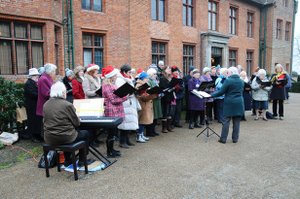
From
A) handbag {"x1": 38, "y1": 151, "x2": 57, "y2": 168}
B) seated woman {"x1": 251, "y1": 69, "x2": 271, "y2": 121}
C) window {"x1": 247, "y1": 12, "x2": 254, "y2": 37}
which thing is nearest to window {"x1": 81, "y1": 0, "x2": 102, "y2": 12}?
seated woman {"x1": 251, "y1": 69, "x2": 271, "y2": 121}

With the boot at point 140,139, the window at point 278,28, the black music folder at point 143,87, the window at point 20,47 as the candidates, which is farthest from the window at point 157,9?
the window at point 278,28

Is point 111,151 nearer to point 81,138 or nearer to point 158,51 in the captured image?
point 81,138

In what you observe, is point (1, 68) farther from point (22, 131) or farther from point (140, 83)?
point (140, 83)

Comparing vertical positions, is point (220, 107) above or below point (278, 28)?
below

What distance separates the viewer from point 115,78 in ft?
18.9

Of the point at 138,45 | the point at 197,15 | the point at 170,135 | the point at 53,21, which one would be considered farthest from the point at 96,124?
the point at 197,15

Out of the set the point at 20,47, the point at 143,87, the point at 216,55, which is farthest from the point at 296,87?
the point at 20,47

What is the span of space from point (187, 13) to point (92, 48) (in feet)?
24.7

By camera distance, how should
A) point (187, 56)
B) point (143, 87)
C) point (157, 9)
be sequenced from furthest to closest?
1. point (187, 56)
2. point (157, 9)
3. point (143, 87)

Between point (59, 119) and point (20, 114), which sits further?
point (20, 114)

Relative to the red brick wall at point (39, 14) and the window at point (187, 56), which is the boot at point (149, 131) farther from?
the window at point (187, 56)

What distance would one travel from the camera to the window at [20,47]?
9.53 metres

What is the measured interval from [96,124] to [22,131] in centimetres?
374

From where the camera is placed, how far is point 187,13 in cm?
1698
